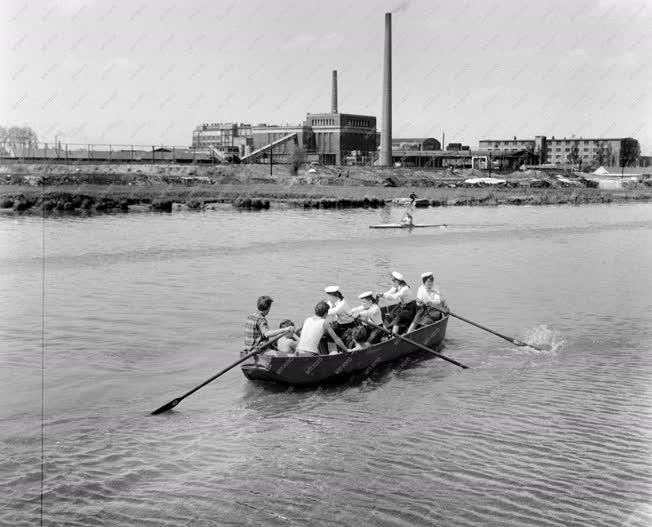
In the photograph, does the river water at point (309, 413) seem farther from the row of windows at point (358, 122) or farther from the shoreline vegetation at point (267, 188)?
the row of windows at point (358, 122)

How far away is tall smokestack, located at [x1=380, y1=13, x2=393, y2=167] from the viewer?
94.2 metres

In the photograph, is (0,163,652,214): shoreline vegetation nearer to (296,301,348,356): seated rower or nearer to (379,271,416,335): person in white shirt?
(379,271,416,335): person in white shirt

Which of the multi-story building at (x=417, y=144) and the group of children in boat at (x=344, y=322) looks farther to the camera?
the multi-story building at (x=417, y=144)

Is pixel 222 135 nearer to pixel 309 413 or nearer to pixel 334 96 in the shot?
pixel 334 96

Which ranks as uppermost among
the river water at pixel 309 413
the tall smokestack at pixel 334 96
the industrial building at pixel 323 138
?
the tall smokestack at pixel 334 96

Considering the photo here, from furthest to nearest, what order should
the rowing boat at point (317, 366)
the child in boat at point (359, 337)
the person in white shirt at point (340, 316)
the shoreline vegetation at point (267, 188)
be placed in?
the shoreline vegetation at point (267, 188) < the person in white shirt at point (340, 316) < the child in boat at point (359, 337) < the rowing boat at point (317, 366)

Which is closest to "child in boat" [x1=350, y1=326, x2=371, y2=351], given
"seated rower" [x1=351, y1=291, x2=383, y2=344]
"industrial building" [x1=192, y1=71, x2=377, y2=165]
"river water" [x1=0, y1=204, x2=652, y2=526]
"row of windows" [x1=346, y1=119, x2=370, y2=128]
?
"seated rower" [x1=351, y1=291, x2=383, y2=344]

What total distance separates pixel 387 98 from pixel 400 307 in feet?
274

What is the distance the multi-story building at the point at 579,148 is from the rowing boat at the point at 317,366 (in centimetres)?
15071

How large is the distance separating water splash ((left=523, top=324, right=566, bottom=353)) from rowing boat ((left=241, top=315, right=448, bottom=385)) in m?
4.37

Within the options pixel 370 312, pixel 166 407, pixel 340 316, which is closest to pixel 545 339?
pixel 370 312

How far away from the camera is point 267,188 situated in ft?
266

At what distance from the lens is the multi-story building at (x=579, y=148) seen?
166m

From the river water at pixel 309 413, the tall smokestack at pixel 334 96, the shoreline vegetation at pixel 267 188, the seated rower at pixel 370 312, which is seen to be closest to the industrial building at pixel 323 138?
the tall smokestack at pixel 334 96
